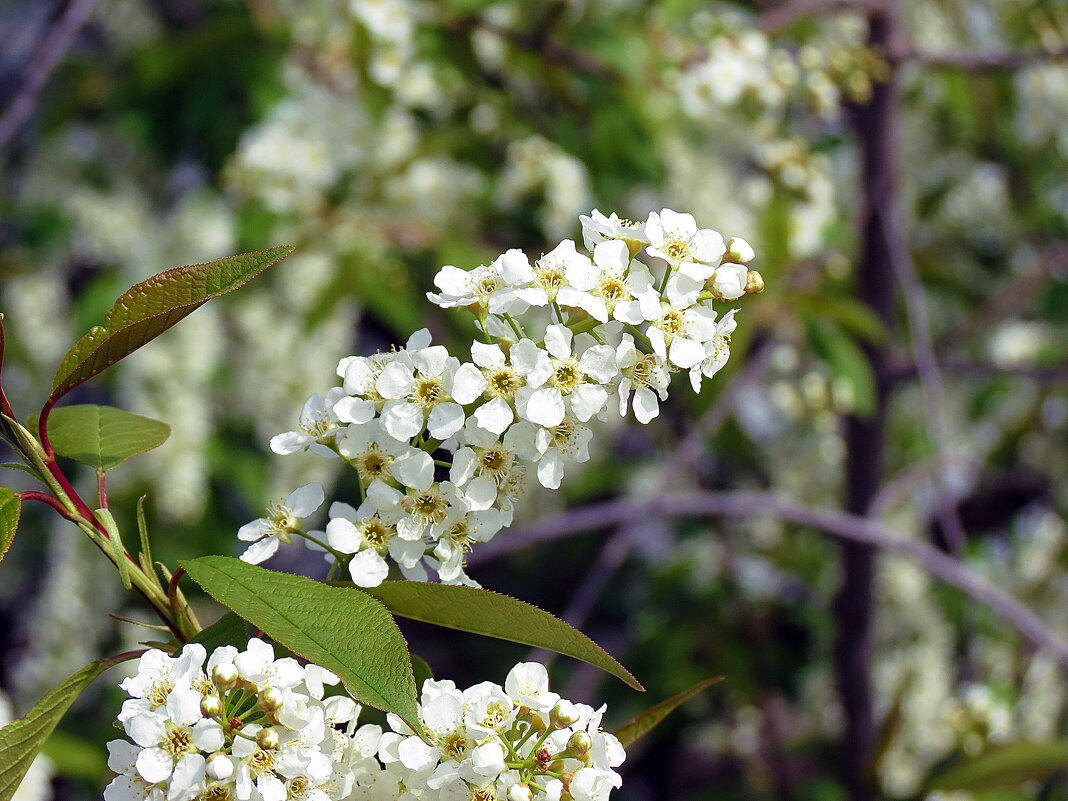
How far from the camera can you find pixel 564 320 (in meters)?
0.67

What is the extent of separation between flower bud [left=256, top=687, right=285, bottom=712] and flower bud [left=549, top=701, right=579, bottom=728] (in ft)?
0.53

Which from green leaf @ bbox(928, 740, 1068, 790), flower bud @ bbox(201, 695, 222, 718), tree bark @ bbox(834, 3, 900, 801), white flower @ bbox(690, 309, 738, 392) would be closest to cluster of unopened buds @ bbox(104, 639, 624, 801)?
flower bud @ bbox(201, 695, 222, 718)

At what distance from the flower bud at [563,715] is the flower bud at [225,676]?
0.62 feet

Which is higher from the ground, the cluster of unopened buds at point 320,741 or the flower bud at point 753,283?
the flower bud at point 753,283

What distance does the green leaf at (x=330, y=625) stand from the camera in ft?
1.73

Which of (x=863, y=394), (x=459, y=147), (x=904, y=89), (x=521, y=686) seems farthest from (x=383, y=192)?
(x=521, y=686)

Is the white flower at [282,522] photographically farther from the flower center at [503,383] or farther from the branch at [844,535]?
the branch at [844,535]

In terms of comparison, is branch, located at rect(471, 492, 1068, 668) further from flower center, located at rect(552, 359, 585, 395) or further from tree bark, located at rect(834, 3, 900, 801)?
flower center, located at rect(552, 359, 585, 395)

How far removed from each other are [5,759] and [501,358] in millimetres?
375

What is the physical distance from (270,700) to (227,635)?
0.23ft

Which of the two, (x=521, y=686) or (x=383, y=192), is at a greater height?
(x=521, y=686)

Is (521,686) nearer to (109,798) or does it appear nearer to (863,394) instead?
(109,798)

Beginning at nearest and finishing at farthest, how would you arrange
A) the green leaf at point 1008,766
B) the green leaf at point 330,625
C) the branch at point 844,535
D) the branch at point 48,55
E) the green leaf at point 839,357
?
the green leaf at point 330,625
the green leaf at point 1008,766
the branch at point 844,535
the branch at point 48,55
the green leaf at point 839,357

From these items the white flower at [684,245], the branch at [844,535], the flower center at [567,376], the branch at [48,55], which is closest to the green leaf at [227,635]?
the flower center at [567,376]
